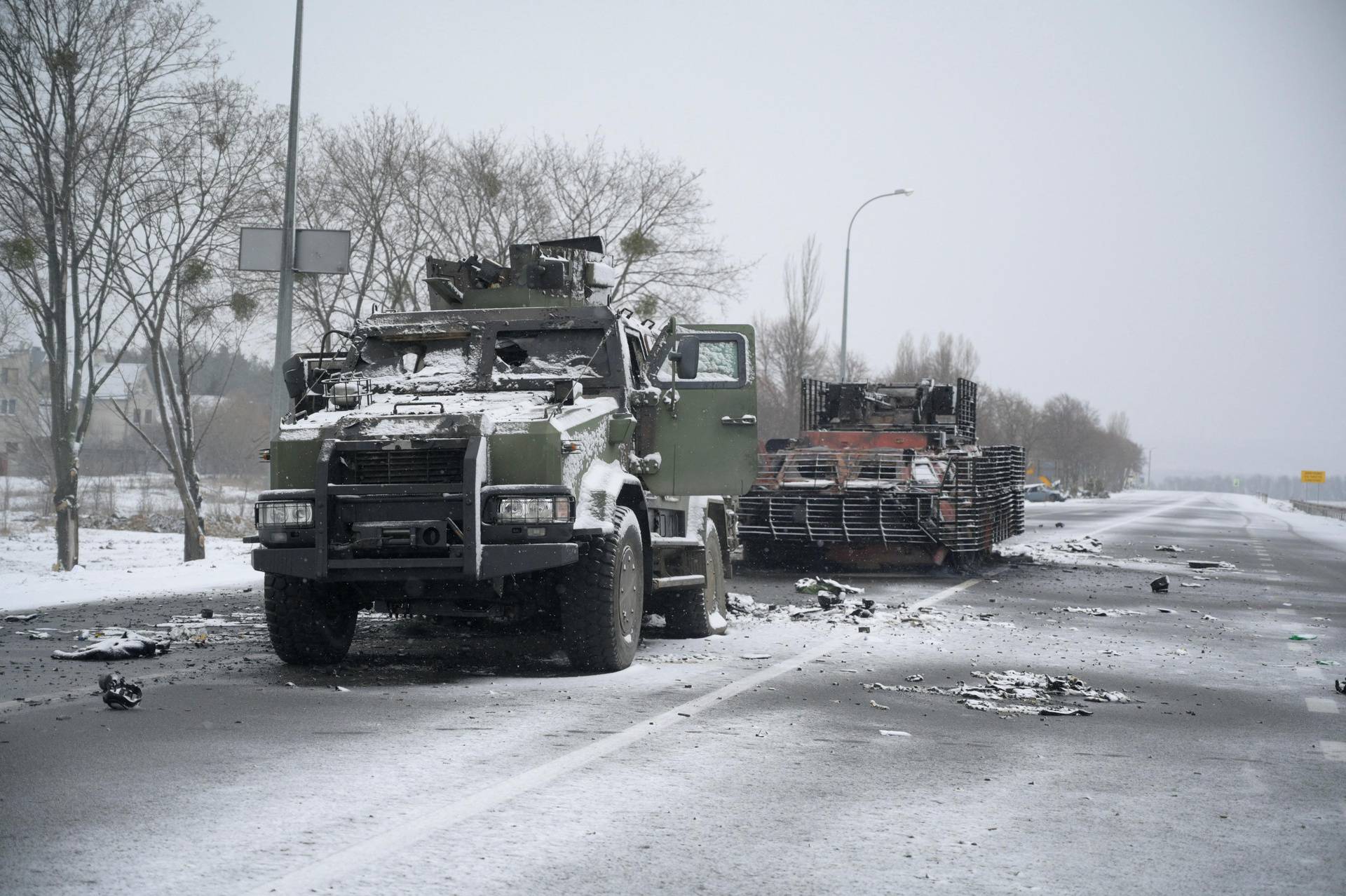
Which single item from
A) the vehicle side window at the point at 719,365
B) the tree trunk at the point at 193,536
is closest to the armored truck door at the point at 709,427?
the vehicle side window at the point at 719,365

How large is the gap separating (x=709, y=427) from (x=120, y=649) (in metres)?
4.65

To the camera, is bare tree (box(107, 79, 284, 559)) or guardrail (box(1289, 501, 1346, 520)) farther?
guardrail (box(1289, 501, 1346, 520))

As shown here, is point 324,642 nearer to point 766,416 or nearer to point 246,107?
point 246,107

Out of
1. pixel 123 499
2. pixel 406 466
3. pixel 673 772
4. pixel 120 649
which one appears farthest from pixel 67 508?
pixel 123 499

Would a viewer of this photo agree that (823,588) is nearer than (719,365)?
No

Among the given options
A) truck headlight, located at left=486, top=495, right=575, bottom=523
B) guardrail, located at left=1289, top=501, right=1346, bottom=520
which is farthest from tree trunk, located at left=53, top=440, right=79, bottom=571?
guardrail, located at left=1289, top=501, right=1346, bottom=520

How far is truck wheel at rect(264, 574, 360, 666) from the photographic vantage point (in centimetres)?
920

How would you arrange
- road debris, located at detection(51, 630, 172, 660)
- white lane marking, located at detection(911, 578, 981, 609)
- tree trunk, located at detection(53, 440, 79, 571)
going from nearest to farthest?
road debris, located at detection(51, 630, 172, 660) < white lane marking, located at detection(911, 578, 981, 609) < tree trunk, located at detection(53, 440, 79, 571)

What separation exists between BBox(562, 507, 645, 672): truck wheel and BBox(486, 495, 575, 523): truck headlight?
0.49 metres

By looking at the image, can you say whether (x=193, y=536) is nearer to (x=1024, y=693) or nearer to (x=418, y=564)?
(x=418, y=564)

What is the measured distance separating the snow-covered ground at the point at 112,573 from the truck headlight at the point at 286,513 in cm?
608

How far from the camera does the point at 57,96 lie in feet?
62.5

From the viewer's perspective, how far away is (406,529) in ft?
27.8

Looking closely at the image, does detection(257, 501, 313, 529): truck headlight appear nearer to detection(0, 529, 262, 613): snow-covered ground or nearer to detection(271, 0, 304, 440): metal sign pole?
detection(0, 529, 262, 613): snow-covered ground
